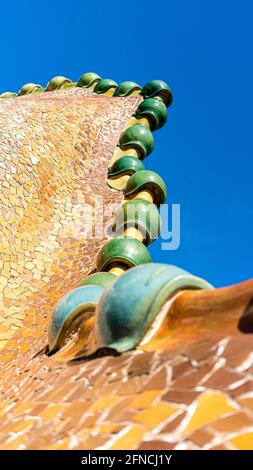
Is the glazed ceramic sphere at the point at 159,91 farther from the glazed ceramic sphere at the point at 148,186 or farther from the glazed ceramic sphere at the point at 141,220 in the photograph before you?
the glazed ceramic sphere at the point at 141,220

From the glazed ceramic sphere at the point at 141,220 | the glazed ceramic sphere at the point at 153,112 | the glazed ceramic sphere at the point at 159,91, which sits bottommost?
the glazed ceramic sphere at the point at 141,220

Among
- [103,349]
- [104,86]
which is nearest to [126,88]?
[104,86]

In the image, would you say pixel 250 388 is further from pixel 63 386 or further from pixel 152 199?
pixel 152 199

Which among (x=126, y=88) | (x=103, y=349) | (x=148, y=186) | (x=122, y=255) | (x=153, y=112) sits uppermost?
(x=126, y=88)

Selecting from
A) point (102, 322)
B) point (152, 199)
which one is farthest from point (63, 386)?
point (152, 199)

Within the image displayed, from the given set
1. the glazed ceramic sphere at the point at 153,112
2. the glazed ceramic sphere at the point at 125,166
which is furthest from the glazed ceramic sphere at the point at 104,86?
the glazed ceramic sphere at the point at 125,166

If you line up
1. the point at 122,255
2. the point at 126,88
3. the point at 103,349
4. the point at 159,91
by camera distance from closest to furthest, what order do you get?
the point at 103,349, the point at 122,255, the point at 159,91, the point at 126,88

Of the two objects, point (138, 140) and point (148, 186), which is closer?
point (148, 186)

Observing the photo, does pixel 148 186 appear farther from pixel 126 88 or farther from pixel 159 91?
pixel 126 88

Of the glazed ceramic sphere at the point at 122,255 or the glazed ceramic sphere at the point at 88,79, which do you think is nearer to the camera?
the glazed ceramic sphere at the point at 122,255

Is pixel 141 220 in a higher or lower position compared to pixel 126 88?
lower

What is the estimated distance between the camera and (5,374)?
1.60 metres
